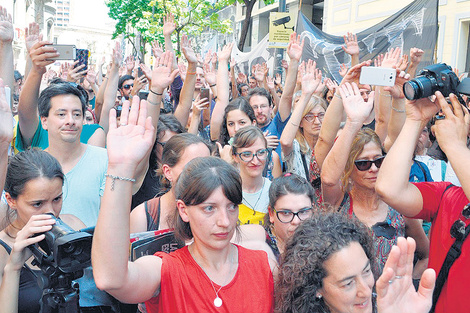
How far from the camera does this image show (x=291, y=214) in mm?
2736

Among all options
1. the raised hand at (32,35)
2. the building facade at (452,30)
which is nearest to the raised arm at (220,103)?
the raised hand at (32,35)

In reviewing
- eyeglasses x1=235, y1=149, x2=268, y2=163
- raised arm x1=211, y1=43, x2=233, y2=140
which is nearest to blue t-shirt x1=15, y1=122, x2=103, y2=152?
raised arm x1=211, y1=43, x2=233, y2=140

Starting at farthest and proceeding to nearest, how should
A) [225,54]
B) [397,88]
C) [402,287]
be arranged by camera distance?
[225,54] → [397,88] → [402,287]

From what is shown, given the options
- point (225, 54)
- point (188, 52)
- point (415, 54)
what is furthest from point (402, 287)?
point (225, 54)

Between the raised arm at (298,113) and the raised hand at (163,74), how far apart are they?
101cm

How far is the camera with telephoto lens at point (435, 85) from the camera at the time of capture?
2254 millimetres

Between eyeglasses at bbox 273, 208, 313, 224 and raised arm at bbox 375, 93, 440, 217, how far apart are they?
503 millimetres

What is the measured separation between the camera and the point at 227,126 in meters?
4.59

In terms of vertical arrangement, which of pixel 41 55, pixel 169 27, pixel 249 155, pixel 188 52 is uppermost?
pixel 169 27

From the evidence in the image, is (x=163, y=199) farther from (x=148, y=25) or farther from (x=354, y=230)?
(x=148, y=25)

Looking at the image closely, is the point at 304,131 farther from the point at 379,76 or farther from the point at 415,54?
the point at 379,76

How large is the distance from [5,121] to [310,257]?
143 cm

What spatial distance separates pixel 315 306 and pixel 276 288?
0.58 feet

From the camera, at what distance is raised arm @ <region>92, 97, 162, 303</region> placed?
165 cm
